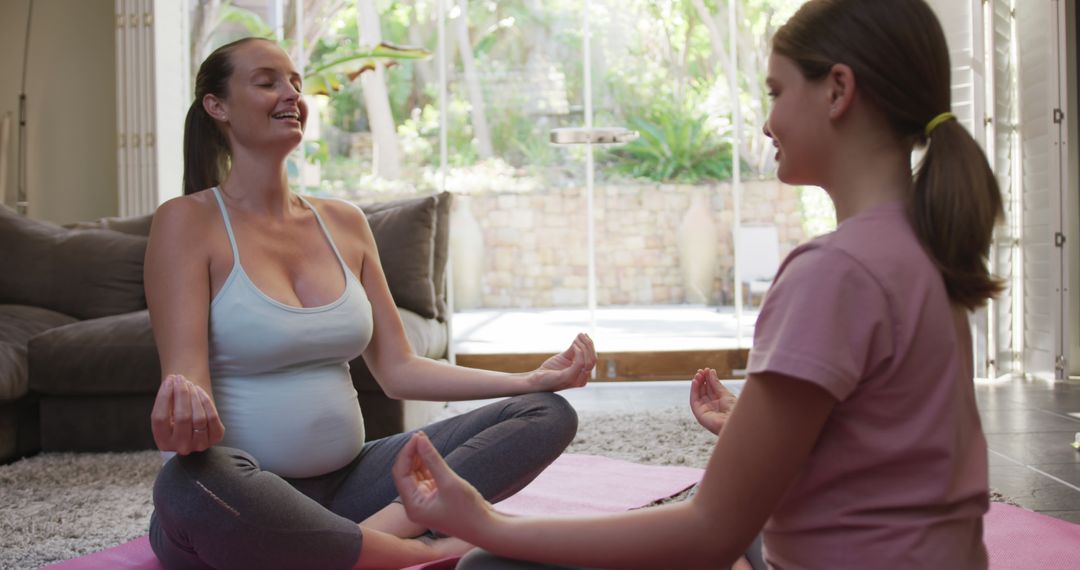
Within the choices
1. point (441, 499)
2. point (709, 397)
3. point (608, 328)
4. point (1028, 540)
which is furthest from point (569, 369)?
point (608, 328)

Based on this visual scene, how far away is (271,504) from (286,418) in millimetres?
205

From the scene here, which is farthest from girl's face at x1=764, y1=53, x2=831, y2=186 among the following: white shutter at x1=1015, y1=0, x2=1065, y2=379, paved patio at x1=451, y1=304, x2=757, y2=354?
paved patio at x1=451, y1=304, x2=757, y2=354

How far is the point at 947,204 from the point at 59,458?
3.07 meters

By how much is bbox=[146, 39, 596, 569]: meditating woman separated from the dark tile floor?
5.19 ft

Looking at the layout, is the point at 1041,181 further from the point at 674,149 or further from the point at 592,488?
the point at 592,488

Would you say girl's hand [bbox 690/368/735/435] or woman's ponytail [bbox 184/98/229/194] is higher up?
woman's ponytail [bbox 184/98/229/194]

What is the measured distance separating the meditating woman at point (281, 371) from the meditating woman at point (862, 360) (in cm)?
69

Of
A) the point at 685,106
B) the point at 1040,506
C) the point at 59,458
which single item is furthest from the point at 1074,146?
the point at 59,458

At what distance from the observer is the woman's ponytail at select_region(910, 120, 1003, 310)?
2.76 ft

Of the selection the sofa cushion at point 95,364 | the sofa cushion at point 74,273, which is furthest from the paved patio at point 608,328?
the sofa cushion at point 95,364

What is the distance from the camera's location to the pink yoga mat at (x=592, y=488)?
246 cm

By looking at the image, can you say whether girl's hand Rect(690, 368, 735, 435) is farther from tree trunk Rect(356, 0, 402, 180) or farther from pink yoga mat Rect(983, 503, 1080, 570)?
tree trunk Rect(356, 0, 402, 180)

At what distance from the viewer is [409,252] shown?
12.1ft

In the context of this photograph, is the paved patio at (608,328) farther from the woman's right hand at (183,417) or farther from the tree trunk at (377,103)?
the woman's right hand at (183,417)
